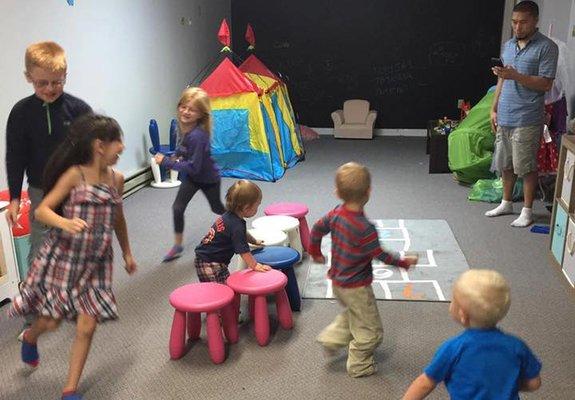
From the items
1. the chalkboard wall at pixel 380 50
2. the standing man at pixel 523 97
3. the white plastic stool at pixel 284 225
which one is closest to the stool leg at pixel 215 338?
the white plastic stool at pixel 284 225

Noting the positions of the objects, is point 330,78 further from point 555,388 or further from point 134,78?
point 555,388

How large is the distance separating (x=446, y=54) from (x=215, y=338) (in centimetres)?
563

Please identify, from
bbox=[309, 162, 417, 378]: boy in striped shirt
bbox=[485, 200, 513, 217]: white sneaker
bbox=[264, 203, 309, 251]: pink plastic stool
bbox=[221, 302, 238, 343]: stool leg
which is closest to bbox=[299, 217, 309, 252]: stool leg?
bbox=[264, 203, 309, 251]: pink plastic stool

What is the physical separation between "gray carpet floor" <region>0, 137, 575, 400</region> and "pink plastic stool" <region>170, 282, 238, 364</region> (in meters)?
0.06

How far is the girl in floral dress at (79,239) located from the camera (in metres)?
1.95

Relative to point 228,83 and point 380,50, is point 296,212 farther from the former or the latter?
point 380,50

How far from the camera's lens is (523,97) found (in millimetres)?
3695

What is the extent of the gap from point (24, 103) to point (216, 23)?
517 centimetres

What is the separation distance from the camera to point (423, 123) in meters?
7.21

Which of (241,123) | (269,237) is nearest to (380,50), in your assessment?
(241,123)

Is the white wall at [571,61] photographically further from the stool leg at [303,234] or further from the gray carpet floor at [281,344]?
the stool leg at [303,234]

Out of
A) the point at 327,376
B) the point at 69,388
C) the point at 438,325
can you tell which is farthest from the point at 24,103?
the point at 438,325

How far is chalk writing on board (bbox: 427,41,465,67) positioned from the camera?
6.95m

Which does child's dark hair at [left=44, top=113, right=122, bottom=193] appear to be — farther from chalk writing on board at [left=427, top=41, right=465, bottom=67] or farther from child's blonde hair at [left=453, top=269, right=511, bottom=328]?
chalk writing on board at [left=427, top=41, right=465, bottom=67]
